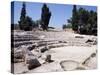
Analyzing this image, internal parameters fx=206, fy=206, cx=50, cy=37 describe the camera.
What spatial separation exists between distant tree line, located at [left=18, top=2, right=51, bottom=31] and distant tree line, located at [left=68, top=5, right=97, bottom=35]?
0.35m

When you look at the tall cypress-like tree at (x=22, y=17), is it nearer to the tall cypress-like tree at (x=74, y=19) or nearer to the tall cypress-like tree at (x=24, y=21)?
the tall cypress-like tree at (x=24, y=21)

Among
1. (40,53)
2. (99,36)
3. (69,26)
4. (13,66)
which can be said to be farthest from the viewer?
(99,36)

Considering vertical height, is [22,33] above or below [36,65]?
Answer: above

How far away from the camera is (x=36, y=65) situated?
254 centimetres

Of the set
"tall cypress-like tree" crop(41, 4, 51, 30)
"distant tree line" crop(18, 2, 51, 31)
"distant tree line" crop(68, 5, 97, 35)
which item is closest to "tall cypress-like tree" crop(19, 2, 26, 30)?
"distant tree line" crop(18, 2, 51, 31)

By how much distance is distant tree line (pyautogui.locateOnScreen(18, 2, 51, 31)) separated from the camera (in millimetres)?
2469

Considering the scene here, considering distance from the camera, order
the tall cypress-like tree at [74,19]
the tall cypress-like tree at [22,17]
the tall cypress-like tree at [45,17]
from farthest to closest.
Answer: the tall cypress-like tree at [74,19]
the tall cypress-like tree at [45,17]
the tall cypress-like tree at [22,17]

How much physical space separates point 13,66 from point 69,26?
90cm

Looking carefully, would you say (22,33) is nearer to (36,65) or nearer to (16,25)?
(16,25)

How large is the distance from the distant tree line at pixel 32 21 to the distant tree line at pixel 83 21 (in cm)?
35

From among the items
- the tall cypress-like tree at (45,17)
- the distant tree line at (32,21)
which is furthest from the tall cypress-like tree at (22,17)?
the tall cypress-like tree at (45,17)

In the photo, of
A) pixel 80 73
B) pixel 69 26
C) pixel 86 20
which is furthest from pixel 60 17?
pixel 80 73

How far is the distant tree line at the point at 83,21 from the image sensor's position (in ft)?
9.12

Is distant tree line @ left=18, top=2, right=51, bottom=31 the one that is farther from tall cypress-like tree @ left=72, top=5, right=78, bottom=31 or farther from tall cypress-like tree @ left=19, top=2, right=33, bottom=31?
tall cypress-like tree @ left=72, top=5, right=78, bottom=31
